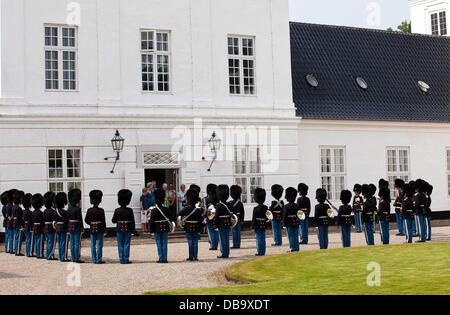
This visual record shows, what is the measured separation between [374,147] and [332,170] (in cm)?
192

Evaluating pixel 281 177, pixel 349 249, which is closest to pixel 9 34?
pixel 281 177

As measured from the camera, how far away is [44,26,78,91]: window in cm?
2175

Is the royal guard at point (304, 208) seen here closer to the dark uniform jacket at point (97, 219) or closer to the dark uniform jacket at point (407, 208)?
the dark uniform jacket at point (407, 208)

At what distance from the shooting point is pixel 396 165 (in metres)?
27.4

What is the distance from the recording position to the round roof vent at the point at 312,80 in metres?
26.5

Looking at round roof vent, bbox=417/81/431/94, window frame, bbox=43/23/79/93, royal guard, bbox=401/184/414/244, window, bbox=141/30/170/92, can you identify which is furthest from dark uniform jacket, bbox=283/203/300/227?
round roof vent, bbox=417/81/431/94

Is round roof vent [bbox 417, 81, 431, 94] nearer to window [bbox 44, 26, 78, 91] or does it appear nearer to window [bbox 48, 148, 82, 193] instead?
window [bbox 44, 26, 78, 91]

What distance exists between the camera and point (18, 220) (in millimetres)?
18234

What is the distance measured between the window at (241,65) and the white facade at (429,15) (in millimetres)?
13861

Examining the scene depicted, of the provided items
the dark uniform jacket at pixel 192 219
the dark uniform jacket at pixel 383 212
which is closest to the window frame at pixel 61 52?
the dark uniform jacket at pixel 192 219

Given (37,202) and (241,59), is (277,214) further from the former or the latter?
(241,59)

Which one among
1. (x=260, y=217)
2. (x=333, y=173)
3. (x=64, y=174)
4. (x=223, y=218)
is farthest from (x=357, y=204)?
(x=64, y=174)
